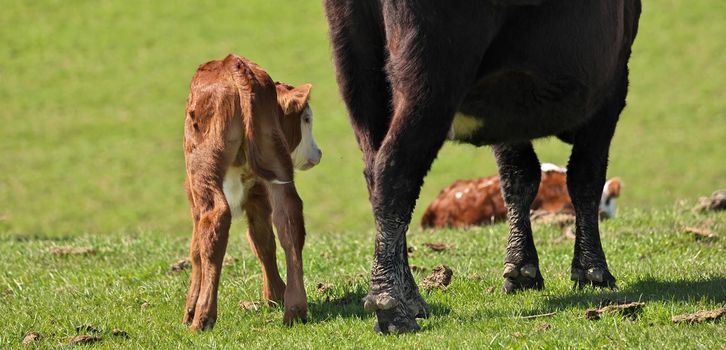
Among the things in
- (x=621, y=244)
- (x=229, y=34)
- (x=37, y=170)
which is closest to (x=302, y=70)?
(x=229, y=34)

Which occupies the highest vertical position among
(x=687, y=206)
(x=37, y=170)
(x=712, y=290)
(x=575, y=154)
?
(x=575, y=154)

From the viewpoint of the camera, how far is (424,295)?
8.29 meters

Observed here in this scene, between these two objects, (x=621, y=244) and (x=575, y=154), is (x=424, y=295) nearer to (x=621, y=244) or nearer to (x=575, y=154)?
(x=575, y=154)

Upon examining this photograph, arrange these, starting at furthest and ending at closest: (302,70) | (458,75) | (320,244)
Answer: (302,70) < (320,244) < (458,75)

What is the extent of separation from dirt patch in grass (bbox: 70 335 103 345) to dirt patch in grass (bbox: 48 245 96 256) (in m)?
3.78

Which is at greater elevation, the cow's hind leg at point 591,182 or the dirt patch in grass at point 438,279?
the cow's hind leg at point 591,182

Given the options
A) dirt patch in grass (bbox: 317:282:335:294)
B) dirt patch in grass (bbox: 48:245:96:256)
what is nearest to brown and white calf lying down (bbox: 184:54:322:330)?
dirt patch in grass (bbox: 317:282:335:294)

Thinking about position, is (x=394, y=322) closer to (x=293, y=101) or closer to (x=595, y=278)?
(x=293, y=101)

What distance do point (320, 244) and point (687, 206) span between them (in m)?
4.16

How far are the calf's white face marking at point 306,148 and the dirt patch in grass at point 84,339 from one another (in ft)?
5.71

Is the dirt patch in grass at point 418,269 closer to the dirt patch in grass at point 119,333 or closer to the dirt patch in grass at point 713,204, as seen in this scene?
the dirt patch in grass at point 119,333

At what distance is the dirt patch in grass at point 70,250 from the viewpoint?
36.6 ft

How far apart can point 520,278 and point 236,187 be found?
82.3 inches

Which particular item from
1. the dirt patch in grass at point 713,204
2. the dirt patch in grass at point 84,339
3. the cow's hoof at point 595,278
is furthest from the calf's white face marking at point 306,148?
the dirt patch in grass at point 713,204
